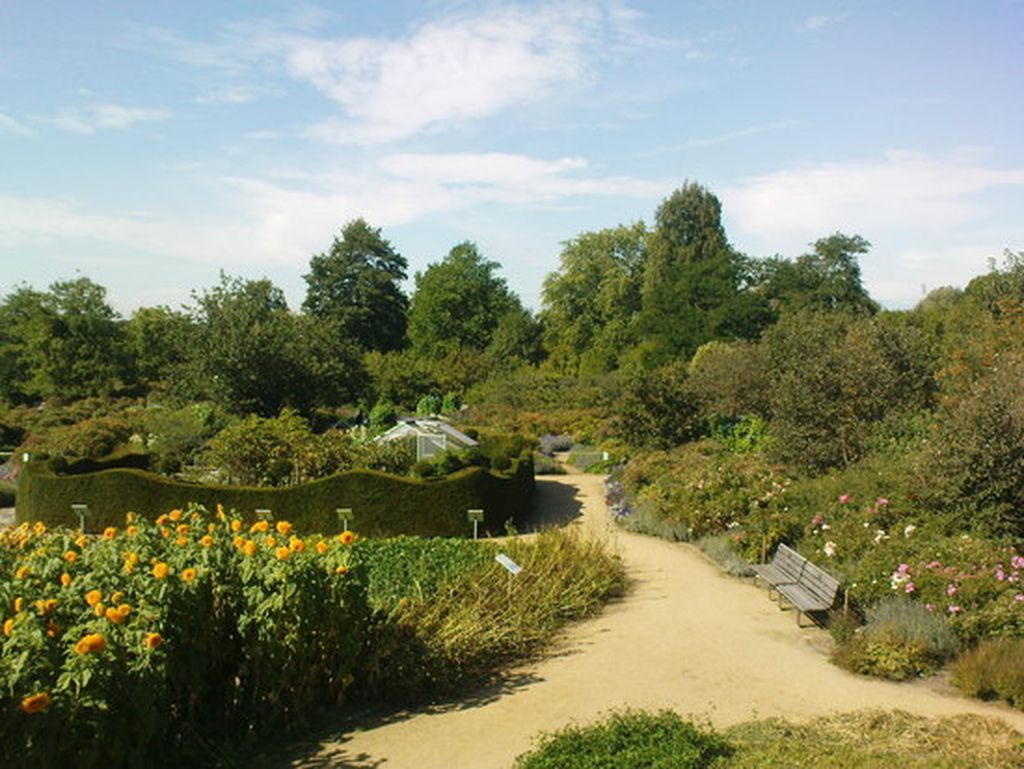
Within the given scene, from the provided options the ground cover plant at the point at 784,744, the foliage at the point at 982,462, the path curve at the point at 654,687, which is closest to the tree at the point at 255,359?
the path curve at the point at 654,687

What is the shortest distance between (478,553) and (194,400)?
661 inches

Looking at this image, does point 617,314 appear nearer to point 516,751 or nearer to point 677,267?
point 677,267

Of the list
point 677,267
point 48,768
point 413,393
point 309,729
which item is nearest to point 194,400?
point 413,393

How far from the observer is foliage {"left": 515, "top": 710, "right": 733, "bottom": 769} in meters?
5.24

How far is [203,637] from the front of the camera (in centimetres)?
579

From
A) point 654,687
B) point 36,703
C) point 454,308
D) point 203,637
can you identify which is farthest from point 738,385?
point 454,308

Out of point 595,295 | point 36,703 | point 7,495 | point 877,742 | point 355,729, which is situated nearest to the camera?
point 36,703

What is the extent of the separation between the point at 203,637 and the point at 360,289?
4933 cm

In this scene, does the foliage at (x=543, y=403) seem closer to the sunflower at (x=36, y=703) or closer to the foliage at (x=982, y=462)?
the foliage at (x=982, y=462)

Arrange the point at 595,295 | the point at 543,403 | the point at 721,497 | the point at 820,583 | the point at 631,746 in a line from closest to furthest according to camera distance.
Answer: the point at 631,746
the point at 820,583
the point at 721,497
the point at 543,403
the point at 595,295

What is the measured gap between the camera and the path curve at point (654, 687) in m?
6.03

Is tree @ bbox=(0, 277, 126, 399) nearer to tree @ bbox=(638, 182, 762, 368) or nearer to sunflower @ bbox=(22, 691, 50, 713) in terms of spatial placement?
tree @ bbox=(638, 182, 762, 368)

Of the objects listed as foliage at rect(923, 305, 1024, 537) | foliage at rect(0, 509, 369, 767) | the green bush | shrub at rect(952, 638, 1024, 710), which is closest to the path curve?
shrub at rect(952, 638, 1024, 710)

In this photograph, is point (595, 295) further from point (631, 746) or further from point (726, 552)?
point (631, 746)
